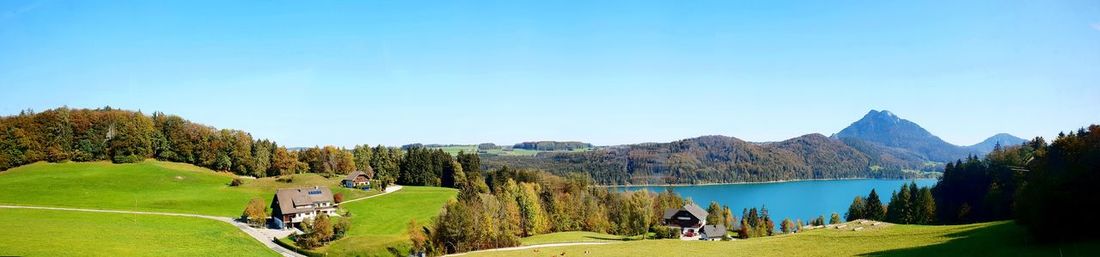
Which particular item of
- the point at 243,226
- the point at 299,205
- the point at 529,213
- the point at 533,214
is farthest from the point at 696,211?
the point at 243,226

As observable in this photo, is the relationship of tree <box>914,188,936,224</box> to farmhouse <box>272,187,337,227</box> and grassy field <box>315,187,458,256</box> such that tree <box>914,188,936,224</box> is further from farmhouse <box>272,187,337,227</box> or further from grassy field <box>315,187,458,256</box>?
farmhouse <box>272,187,337,227</box>

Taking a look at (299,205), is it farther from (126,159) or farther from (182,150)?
(182,150)

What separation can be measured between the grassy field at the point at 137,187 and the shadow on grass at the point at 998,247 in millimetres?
73451

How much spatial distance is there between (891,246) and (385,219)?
188 feet

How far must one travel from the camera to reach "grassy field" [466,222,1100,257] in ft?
79.5

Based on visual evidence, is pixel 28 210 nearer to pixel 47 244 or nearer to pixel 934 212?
pixel 47 244

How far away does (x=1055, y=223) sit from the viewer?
24.4 metres

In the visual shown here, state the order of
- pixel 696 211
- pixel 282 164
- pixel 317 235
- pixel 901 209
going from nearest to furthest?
pixel 317 235
pixel 696 211
pixel 901 209
pixel 282 164

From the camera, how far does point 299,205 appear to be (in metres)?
72.2

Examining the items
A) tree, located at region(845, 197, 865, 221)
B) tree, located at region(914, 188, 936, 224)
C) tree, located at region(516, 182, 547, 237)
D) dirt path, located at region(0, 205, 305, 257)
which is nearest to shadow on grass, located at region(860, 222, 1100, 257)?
tree, located at region(516, 182, 547, 237)

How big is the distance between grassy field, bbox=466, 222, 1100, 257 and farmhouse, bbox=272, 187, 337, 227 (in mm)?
43163

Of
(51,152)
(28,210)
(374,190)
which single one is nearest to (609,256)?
(28,210)

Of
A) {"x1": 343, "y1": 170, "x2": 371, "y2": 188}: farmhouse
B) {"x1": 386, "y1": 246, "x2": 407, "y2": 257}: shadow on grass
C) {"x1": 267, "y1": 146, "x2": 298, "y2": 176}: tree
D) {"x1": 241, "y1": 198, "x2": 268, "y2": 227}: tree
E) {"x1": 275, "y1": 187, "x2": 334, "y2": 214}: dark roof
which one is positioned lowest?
{"x1": 386, "y1": 246, "x2": 407, "y2": 257}: shadow on grass

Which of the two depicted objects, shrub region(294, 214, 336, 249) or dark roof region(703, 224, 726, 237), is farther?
dark roof region(703, 224, 726, 237)
